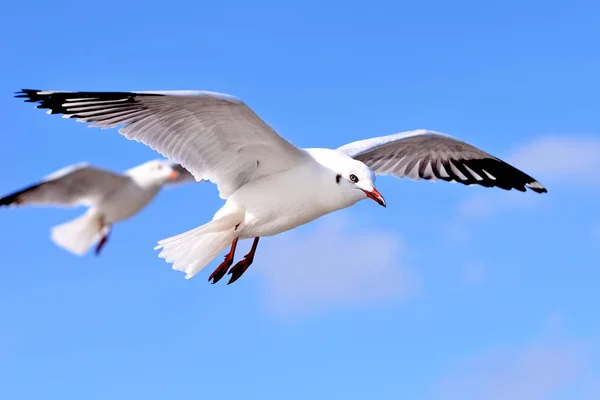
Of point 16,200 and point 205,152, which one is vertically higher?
point 16,200

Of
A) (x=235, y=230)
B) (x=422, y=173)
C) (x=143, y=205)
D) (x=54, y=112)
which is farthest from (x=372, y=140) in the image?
(x=143, y=205)

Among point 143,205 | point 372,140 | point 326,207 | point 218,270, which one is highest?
point 143,205

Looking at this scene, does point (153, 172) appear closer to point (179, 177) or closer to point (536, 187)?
point (179, 177)

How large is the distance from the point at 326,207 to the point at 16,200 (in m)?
5.30

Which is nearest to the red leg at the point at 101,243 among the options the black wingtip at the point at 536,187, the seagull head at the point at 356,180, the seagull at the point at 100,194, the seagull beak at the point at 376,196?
the seagull at the point at 100,194

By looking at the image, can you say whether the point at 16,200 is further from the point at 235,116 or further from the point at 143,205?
the point at 235,116

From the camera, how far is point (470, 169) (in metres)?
7.71

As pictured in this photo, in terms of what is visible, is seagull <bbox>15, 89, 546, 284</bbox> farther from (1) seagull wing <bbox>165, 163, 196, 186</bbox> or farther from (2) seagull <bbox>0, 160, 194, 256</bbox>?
(1) seagull wing <bbox>165, 163, 196, 186</bbox>

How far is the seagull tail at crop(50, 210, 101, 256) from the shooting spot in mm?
12164

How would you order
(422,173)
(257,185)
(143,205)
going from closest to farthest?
(257,185) < (422,173) < (143,205)

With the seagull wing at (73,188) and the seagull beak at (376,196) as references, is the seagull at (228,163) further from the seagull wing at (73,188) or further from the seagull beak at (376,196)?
the seagull wing at (73,188)

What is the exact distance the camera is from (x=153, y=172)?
12.6 metres

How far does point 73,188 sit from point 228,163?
620 centimetres

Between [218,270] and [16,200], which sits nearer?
[218,270]
